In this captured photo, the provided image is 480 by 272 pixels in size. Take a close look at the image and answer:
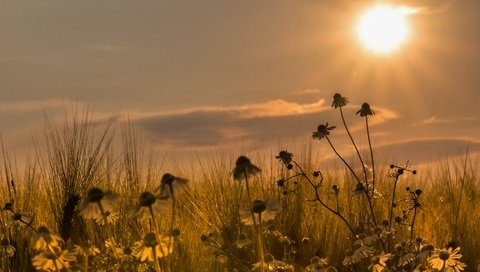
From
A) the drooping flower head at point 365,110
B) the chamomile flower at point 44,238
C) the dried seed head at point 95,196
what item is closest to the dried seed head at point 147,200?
the dried seed head at point 95,196

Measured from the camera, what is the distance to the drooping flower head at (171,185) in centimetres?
177

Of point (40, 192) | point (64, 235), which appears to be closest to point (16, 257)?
point (64, 235)

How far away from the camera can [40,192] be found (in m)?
5.35

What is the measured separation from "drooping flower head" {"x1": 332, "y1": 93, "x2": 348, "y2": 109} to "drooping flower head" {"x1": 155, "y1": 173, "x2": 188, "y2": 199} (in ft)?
6.11

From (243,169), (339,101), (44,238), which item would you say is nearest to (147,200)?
(243,169)

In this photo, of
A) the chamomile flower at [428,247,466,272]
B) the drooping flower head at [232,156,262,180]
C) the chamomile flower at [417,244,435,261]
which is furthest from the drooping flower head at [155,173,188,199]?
the chamomile flower at [417,244,435,261]

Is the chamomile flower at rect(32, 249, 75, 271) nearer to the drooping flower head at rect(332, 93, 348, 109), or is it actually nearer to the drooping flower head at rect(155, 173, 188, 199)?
the drooping flower head at rect(155, 173, 188, 199)

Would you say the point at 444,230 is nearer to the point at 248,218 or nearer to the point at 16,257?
the point at 16,257

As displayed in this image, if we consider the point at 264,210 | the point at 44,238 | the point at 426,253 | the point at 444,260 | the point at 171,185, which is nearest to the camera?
the point at 171,185

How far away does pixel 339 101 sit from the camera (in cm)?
353

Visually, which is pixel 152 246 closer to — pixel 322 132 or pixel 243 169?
pixel 243 169

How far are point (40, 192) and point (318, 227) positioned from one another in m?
2.30

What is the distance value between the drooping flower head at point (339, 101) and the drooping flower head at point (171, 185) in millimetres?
1863

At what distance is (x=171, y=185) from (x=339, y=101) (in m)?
1.92
